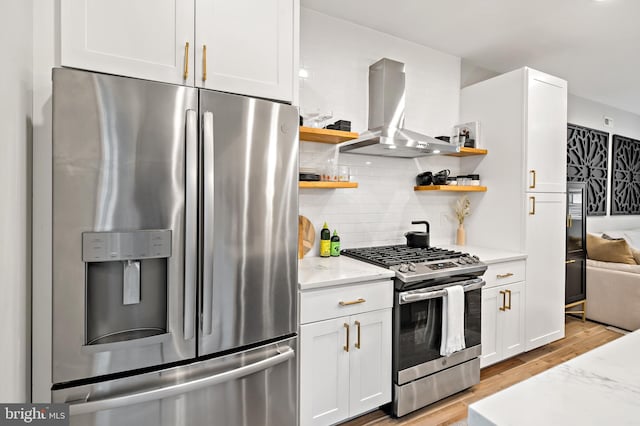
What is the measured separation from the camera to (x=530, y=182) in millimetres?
2863

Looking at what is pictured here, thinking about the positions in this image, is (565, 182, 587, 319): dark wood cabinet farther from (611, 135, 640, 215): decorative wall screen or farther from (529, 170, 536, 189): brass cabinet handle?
(611, 135, 640, 215): decorative wall screen

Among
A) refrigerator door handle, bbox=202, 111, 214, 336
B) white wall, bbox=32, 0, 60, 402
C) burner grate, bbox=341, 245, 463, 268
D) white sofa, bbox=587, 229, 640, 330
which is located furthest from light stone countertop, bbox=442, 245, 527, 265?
white wall, bbox=32, 0, 60, 402

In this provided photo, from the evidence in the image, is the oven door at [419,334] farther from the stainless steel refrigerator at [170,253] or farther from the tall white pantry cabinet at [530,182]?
the tall white pantry cabinet at [530,182]

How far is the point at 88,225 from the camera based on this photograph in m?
1.23

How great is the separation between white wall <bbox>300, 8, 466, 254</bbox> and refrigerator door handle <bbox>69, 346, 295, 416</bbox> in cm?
113

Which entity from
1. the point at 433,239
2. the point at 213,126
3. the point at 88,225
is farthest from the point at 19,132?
the point at 433,239

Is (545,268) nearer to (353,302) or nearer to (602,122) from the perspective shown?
(353,302)

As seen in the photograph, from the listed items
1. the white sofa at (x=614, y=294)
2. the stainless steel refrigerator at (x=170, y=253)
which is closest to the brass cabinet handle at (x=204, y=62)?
the stainless steel refrigerator at (x=170, y=253)

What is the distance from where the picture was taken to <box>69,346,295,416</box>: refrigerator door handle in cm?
122

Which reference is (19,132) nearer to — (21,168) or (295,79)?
(21,168)

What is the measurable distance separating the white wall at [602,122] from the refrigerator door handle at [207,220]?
4.77 meters

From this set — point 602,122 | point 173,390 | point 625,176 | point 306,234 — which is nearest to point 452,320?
point 306,234

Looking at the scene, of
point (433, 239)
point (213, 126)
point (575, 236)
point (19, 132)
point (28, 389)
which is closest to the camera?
point (19, 132)

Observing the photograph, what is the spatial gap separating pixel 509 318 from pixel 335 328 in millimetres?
1677
